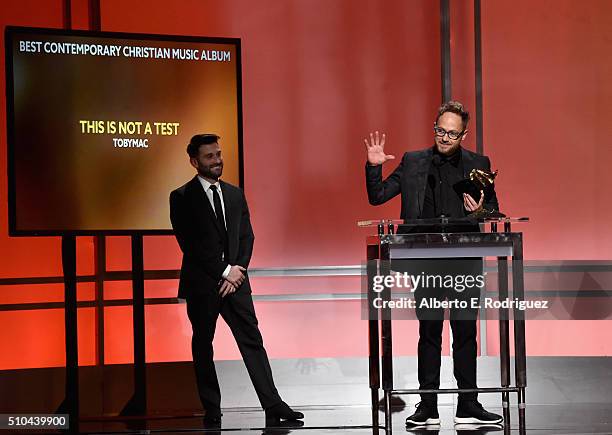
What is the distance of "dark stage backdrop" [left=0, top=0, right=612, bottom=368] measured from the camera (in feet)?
18.6

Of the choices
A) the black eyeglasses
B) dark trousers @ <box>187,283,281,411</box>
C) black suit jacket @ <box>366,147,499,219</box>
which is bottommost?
dark trousers @ <box>187,283,281,411</box>

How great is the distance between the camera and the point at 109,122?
183 inches

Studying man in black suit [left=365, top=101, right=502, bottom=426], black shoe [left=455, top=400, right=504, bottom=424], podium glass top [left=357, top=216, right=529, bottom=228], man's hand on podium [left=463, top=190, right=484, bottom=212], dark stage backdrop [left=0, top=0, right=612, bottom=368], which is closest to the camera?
podium glass top [left=357, top=216, right=529, bottom=228]

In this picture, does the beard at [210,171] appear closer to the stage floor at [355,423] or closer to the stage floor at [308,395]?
the stage floor at [308,395]

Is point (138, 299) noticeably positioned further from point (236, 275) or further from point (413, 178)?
point (413, 178)

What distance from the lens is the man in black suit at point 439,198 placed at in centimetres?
428

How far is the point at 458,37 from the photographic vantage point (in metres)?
5.75

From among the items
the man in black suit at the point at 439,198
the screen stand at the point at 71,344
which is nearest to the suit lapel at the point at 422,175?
the man in black suit at the point at 439,198

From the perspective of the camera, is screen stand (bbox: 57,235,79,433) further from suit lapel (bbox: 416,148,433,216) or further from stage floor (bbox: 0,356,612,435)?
suit lapel (bbox: 416,148,433,216)

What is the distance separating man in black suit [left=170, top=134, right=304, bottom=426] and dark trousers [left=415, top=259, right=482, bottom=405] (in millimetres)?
792

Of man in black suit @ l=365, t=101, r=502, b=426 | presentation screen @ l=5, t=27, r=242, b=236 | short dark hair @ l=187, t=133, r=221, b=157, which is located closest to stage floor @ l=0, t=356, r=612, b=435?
man in black suit @ l=365, t=101, r=502, b=426

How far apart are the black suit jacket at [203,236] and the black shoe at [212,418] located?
25.1 inches

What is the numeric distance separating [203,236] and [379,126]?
1.59 meters

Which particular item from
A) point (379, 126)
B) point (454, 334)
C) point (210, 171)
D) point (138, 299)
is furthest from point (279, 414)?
point (379, 126)
